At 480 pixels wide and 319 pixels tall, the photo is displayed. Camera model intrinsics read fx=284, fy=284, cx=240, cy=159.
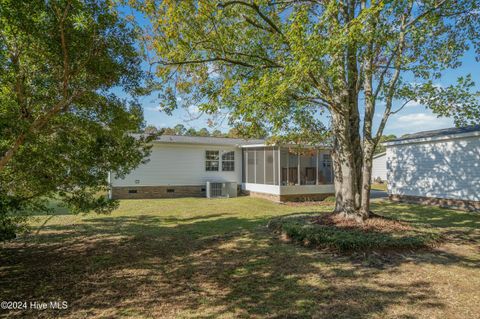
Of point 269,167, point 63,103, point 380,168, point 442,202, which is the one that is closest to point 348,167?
point 63,103

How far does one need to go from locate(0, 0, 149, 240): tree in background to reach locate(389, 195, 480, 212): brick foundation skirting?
12.4m

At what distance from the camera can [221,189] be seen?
16250 mm

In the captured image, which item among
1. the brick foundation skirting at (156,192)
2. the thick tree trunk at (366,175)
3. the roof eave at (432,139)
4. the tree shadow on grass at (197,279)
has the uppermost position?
the roof eave at (432,139)

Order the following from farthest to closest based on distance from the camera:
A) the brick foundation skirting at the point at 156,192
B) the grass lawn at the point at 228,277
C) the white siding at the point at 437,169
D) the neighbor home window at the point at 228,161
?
the neighbor home window at the point at 228,161
the brick foundation skirting at the point at 156,192
the white siding at the point at 437,169
the grass lawn at the point at 228,277

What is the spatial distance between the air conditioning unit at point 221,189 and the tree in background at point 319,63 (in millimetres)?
8264

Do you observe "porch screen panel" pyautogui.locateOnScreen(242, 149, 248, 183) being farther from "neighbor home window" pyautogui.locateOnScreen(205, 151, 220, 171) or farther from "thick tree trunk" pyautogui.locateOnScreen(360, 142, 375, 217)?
"thick tree trunk" pyautogui.locateOnScreen(360, 142, 375, 217)

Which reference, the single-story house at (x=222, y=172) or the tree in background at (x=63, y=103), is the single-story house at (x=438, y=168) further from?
the tree in background at (x=63, y=103)

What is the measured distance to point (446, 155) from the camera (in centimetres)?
1216

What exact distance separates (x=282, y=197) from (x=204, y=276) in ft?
32.1

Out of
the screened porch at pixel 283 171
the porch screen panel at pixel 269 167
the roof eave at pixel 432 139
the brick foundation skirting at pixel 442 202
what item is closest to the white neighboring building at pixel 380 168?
the screened porch at pixel 283 171

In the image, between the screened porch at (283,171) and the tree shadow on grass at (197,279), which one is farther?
the screened porch at (283,171)

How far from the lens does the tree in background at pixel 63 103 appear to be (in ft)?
12.2

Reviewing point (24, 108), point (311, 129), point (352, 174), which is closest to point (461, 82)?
point (352, 174)

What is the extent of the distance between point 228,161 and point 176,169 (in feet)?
10.4
